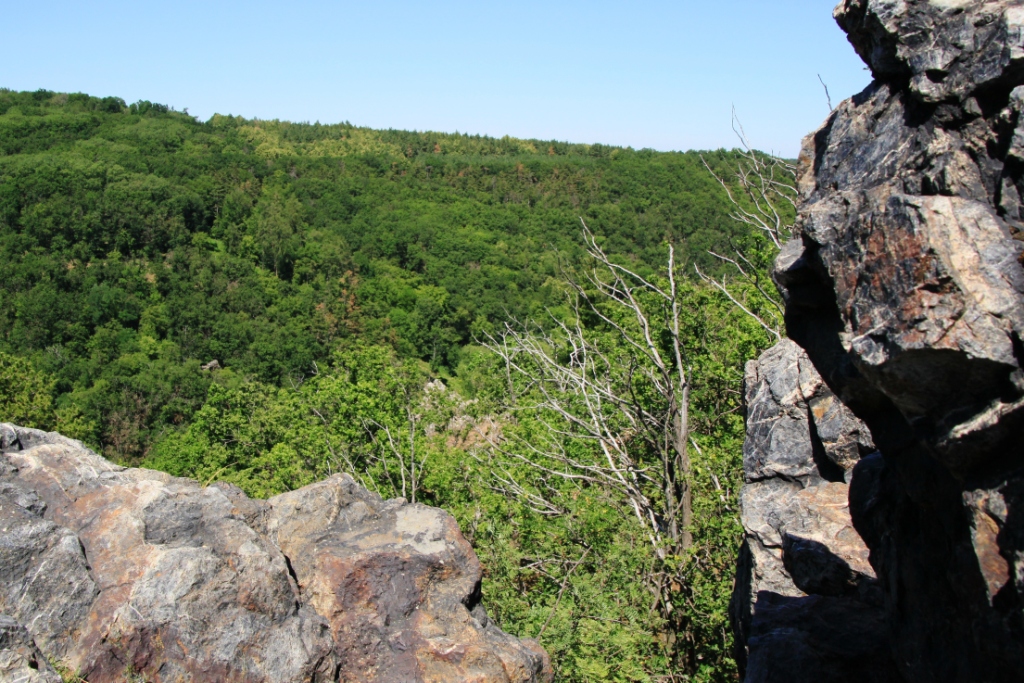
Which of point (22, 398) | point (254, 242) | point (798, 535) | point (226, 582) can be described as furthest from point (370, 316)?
point (798, 535)

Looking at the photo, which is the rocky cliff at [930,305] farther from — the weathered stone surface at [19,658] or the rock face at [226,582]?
the weathered stone surface at [19,658]

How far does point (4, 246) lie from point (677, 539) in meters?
68.6

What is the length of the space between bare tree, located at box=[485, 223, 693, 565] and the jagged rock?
2706 millimetres

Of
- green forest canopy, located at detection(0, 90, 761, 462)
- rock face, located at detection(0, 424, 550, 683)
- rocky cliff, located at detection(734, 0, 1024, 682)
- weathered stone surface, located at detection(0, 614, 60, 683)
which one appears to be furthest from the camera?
green forest canopy, located at detection(0, 90, 761, 462)

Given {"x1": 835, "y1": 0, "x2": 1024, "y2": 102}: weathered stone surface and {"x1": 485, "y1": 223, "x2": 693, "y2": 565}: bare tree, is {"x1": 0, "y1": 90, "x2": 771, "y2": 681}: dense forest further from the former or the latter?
{"x1": 835, "y1": 0, "x2": 1024, "y2": 102}: weathered stone surface

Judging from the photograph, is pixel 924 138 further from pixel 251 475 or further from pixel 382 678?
pixel 251 475

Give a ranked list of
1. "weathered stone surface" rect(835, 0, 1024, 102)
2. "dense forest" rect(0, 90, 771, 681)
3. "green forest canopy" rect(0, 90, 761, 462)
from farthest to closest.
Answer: "green forest canopy" rect(0, 90, 761, 462) → "dense forest" rect(0, 90, 771, 681) → "weathered stone surface" rect(835, 0, 1024, 102)

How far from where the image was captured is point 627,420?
1306 cm

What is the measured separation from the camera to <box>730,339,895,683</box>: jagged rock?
17.3 ft

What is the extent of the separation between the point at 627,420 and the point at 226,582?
780 cm

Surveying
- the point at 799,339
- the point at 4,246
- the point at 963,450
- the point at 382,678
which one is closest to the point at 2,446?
the point at 382,678

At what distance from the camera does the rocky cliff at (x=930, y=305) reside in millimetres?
3238

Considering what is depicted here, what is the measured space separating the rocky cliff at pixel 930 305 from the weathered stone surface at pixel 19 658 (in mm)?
5194

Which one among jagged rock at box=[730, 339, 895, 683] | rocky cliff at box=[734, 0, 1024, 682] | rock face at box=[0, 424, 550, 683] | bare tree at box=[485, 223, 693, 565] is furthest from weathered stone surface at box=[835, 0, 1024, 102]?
bare tree at box=[485, 223, 693, 565]
